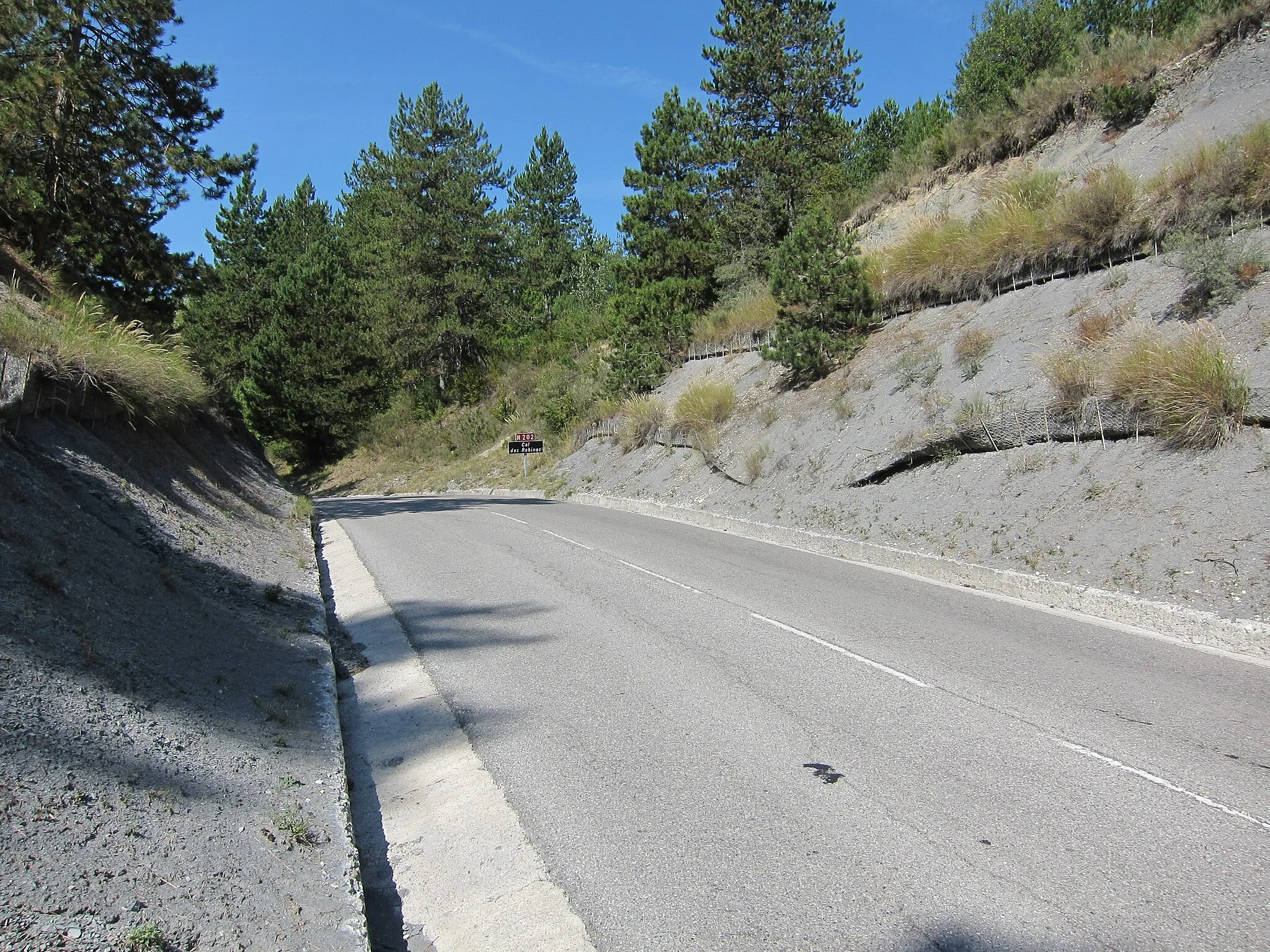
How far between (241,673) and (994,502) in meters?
10.4

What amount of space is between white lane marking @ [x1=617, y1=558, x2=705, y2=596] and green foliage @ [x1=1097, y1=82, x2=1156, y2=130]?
58.1ft

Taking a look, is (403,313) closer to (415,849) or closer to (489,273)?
(489,273)

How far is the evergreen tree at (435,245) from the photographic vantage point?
47.7 meters

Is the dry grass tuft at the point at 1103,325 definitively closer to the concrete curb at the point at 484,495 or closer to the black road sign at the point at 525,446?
the concrete curb at the point at 484,495

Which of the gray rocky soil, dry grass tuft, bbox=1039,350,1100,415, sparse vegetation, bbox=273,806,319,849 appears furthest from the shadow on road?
sparse vegetation, bbox=273,806,319,849

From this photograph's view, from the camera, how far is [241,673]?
682 centimetres

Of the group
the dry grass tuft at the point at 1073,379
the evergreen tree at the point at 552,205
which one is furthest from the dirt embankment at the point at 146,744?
the evergreen tree at the point at 552,205

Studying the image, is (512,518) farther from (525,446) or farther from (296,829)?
(296,829)

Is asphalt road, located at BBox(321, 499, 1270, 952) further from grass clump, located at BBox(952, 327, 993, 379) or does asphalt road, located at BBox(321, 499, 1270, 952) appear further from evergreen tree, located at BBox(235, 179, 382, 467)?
evergreen tree, located at BBox(235, 179, 382, 467)

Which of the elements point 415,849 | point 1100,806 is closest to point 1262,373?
point 1100,806

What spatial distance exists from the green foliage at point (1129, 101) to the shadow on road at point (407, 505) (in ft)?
59.7

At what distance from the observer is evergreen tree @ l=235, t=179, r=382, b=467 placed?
46812mm

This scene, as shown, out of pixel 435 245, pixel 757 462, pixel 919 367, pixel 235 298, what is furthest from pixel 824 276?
pixel 235 298

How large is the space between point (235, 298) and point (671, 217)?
28.0 m
